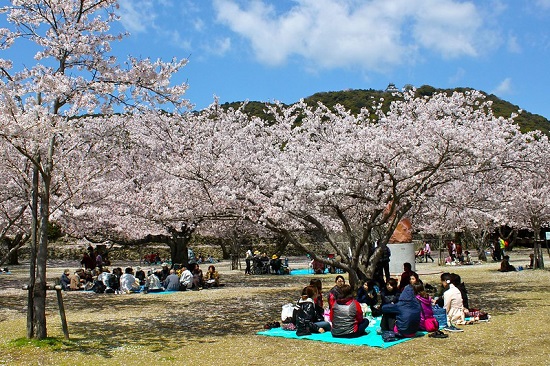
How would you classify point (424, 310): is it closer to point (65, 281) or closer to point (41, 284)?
point (41, 284)

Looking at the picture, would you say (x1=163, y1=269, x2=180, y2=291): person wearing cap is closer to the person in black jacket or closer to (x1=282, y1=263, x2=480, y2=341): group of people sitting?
(x1=282, y1=263, x2=480, y2=341): group of people sitting

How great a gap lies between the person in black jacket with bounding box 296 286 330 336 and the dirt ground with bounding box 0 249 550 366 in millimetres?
440

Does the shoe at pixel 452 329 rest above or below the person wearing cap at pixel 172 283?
below

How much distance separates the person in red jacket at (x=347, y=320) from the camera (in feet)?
26.1

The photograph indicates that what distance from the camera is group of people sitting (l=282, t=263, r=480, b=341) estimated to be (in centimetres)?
786

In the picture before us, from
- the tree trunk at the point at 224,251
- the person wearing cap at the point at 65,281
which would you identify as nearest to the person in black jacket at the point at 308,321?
the person wearing cap at the point at 65,281

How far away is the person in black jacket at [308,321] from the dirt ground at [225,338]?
44 centimetres

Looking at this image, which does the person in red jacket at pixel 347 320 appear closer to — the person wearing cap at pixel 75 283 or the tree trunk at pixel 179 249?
the person wearing cap at pixel 75 283

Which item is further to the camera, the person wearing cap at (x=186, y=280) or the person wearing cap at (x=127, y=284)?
the person wearing cap at (x=186, y=280)

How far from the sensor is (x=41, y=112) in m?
7.82

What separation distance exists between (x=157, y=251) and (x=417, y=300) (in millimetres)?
30864

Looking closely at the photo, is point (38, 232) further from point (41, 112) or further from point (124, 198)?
Answer: point (124, 198)

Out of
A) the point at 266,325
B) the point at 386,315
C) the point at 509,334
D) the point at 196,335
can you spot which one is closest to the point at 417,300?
the point at 386,315

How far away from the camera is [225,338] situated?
27.3ft
